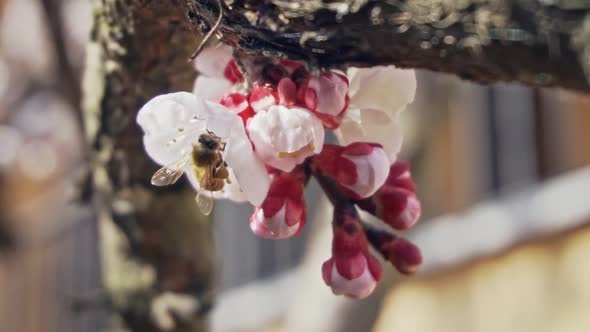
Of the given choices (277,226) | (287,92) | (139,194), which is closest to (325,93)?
(287,92)

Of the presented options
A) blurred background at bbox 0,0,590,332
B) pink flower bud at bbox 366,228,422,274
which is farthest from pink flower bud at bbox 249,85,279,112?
blurred background at bbox 0,0,590,332

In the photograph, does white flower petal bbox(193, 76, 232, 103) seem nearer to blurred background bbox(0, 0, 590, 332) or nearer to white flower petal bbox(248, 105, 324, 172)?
white flower petal bbox(248, 105, 324, 172)

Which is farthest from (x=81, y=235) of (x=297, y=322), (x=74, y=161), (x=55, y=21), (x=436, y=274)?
(x=297, y=322)

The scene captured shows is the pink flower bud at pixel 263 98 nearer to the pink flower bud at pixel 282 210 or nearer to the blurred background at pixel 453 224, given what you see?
the pink flower bud at pixel 282 210

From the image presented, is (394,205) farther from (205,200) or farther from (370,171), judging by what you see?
(205,200)

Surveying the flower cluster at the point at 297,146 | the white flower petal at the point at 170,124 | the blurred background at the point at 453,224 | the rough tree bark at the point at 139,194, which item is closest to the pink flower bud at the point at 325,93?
the flower cluster at the point at 297,146

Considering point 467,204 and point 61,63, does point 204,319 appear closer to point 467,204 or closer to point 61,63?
point 61,63
